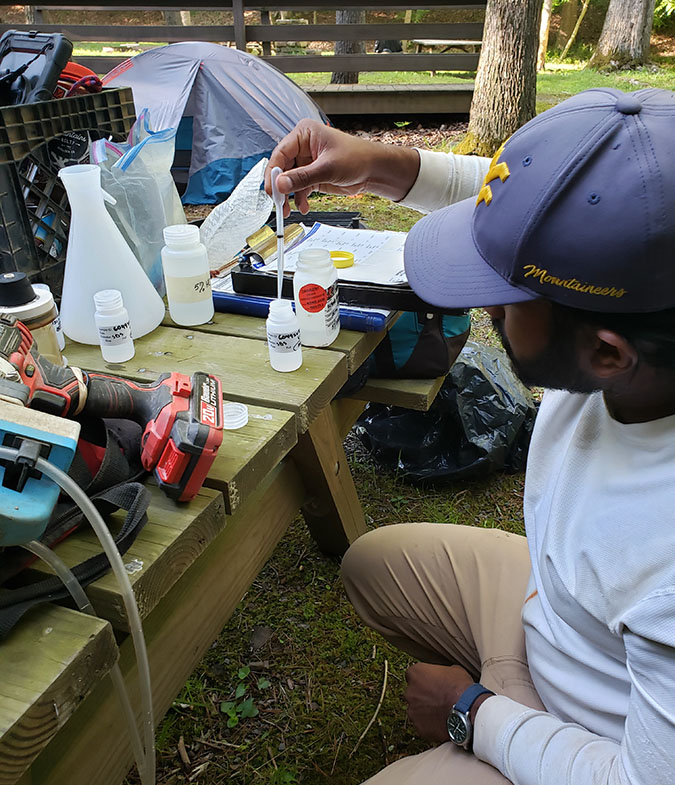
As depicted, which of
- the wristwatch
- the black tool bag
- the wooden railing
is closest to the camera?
the black tool bag

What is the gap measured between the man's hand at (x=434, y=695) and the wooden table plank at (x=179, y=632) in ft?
1.37

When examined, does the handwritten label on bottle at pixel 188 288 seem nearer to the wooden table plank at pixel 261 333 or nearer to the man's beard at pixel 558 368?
the wooden table plank at pixel 261 333

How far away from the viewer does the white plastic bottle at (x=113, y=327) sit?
112cm

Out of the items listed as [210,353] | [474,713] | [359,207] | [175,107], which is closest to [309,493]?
[210,353]

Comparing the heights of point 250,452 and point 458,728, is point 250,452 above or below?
above

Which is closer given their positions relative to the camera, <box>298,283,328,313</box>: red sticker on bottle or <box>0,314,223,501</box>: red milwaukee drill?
<box>0,314,223,501</box>: red milwaukee drill

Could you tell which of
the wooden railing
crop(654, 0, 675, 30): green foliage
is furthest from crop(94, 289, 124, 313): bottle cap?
crop(654, 0, 675, 30): green foliage

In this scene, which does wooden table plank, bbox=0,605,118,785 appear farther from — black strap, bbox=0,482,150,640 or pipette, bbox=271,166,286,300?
pipette, bbox=271,166,286,300

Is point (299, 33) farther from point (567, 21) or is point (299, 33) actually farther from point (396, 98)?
point (567, 21)

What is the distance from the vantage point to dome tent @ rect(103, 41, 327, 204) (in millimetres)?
4629

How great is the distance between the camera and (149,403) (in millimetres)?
893

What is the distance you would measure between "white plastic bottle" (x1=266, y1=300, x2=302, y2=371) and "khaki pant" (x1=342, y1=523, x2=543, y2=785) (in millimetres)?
561

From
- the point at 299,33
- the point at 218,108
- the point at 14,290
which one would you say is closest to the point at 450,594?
the point at 14,290

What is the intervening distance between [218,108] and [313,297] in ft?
13.4
